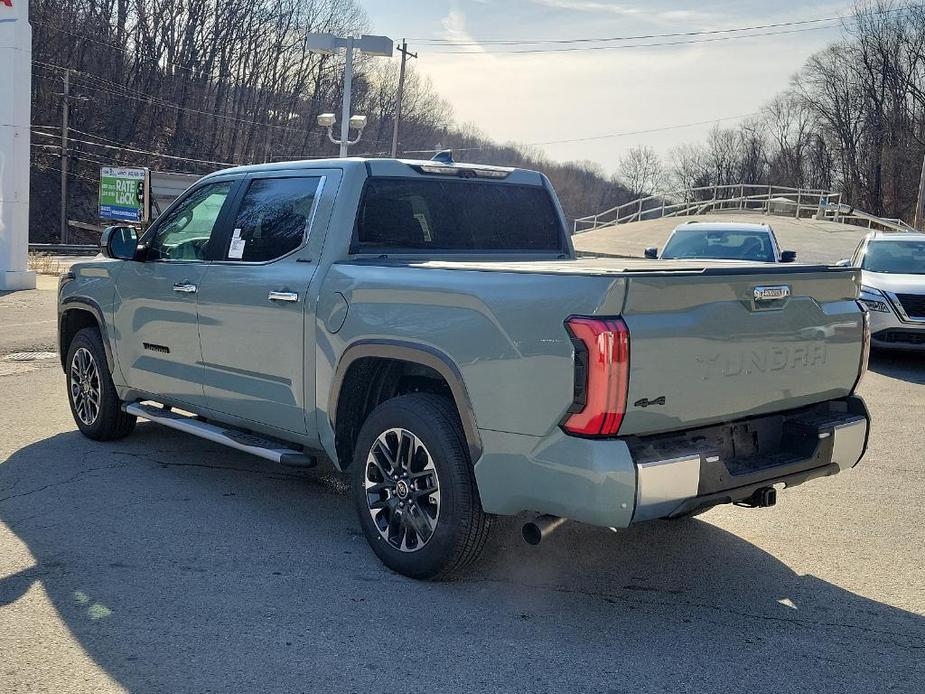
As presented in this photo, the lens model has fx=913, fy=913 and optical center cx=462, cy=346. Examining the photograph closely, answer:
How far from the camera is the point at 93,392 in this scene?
6.69 m

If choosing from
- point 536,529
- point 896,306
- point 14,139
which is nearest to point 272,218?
point 536,529

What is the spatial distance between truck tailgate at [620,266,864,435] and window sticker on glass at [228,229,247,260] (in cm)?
277

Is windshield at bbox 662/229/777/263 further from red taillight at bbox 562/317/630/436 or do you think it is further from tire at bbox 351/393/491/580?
red taillight at bbox 562/317/630/436

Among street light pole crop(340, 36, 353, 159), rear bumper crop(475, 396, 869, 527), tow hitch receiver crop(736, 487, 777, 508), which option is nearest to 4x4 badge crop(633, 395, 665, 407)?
rear bumper crop(475, 396, 869, 527)

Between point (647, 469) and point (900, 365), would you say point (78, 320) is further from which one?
point (900, 365)

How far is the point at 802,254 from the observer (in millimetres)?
34125

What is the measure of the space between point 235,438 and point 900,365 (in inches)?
381

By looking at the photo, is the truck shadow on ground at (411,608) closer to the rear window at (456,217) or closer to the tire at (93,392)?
the tire at (93,392)

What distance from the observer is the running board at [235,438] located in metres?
4.85

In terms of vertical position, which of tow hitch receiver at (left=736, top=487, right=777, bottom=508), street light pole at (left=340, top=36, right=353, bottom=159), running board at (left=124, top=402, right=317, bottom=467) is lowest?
running board at (left=124, top=402, right=317, bottom=467)

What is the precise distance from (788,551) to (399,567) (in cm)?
209

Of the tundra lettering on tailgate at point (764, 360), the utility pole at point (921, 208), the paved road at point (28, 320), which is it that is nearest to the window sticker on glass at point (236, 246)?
the tundra lettering on tailgate at point (764, 360)

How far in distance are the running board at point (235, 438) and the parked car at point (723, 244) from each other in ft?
31.3

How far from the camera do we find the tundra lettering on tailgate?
3.67 meters
